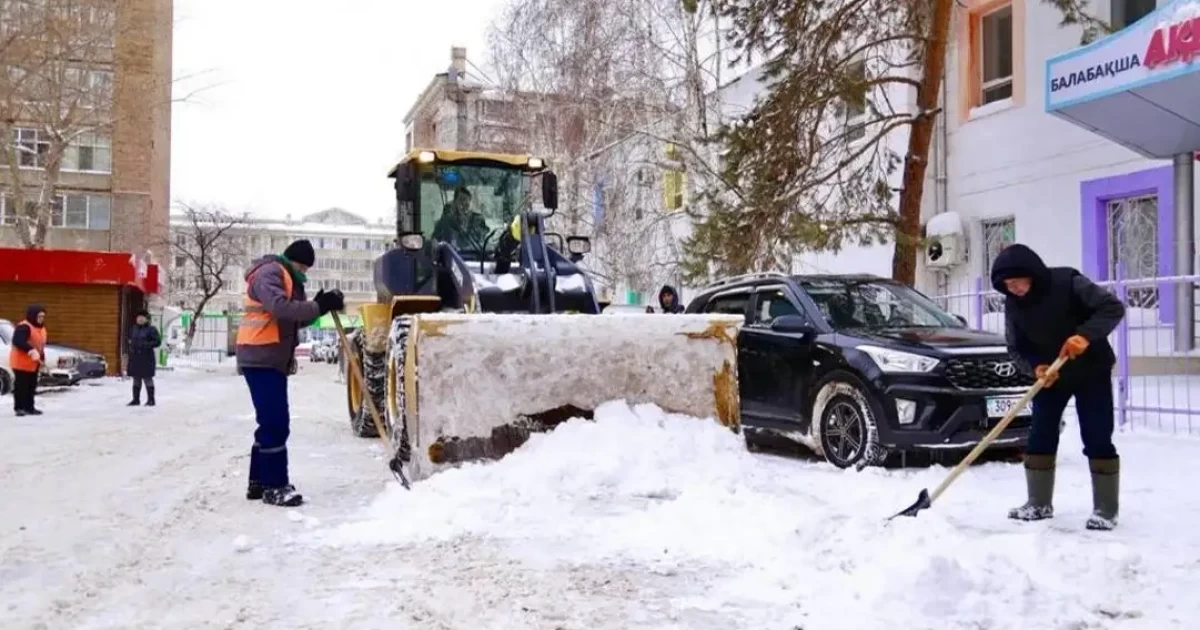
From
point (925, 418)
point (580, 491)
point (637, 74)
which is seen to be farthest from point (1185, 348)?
point (637, 74)

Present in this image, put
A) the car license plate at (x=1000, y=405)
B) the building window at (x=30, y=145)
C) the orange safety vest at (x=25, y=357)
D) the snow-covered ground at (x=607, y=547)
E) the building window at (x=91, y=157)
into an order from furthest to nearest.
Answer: the building window at (x=91, y=157) < the building window at (x=30, y=145) < the orange safety vest at (x=25, y=357) < the car license plate at (x=1000, y=405) < the snow-covered ground at (x=607, y=547)

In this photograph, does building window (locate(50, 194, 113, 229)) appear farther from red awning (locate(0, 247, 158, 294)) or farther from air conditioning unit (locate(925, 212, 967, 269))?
air conditioning unit (locate(925, 212, 967, 269))

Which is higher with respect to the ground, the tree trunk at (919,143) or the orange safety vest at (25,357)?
the tree trunk at (919,143)

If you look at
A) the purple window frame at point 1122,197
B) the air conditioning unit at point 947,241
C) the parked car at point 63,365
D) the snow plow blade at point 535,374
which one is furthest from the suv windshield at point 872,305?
the parked car at point 63,365

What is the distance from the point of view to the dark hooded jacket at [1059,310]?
18.2 ft

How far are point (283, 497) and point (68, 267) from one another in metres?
21.9

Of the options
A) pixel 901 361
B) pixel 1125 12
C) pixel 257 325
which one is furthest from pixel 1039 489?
pixel 1125 12

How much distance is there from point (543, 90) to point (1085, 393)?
66.6 feet

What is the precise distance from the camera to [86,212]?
147 feet

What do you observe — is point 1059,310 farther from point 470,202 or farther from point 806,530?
point 470,202

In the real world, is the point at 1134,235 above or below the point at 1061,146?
below

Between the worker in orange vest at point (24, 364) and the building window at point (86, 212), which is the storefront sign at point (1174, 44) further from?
the building window at point (86, 212)

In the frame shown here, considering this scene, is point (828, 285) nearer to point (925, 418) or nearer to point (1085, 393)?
point (925, 418)

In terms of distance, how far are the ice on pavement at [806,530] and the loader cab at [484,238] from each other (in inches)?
75.9
